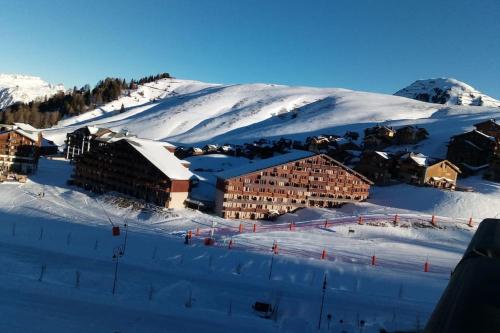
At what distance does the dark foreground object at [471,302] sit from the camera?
2994 millimetres

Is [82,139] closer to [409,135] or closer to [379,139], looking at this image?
[379,139]

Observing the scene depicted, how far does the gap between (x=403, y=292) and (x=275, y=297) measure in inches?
318

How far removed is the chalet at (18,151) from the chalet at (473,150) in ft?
216

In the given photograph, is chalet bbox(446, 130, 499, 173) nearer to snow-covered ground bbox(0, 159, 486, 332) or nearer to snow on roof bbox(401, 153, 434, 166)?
snow on roof bbox(401, 153, 434, 166)

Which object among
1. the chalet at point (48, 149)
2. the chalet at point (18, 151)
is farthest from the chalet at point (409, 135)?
the chalet at point (48, 149)

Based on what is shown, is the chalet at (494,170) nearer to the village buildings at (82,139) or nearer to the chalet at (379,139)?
the chalet at (379,139)

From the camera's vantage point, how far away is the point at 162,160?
2000 inches

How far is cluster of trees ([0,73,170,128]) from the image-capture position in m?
143

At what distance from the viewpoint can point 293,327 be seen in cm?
1786

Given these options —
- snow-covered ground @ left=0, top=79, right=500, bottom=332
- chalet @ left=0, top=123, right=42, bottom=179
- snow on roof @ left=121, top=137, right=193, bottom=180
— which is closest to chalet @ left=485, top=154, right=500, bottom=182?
snow-covered ground @ left=0, top=79, right=500, bottom=332

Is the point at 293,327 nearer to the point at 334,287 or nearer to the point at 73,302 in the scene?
the point at 334,287

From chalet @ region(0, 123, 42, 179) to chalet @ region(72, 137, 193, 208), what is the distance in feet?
32.3

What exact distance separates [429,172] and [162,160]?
3502cm

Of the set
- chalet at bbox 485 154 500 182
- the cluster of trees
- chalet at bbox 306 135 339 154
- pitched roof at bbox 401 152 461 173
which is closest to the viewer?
pitched roof at bbox 401 152 461 173
